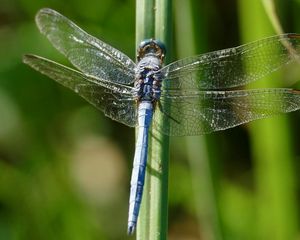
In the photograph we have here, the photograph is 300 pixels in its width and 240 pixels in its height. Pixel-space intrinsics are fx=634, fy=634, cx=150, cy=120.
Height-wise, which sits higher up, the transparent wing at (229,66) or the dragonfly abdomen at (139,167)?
the transparent wing at (229,66)

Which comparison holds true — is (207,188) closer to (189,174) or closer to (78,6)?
(189,174)

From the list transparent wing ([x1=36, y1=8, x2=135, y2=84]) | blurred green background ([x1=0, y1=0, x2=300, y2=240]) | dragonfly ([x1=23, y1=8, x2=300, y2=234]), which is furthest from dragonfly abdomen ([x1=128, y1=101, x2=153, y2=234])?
blurred green background ([x1=0, y1=0, x2=300, y2=240])

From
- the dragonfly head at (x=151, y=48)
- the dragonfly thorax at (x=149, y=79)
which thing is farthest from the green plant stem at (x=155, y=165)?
the dragonfly thorax at (x=149, y=79)

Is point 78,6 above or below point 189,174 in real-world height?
above

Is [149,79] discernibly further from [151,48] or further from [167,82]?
[151,48]

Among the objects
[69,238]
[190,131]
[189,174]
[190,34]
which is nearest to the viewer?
[190,131]

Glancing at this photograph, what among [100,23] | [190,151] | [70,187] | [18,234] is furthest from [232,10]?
[18,234]

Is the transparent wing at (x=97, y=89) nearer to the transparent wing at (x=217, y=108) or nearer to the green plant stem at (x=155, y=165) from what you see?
the transparent wing at (x=217, y=108)
